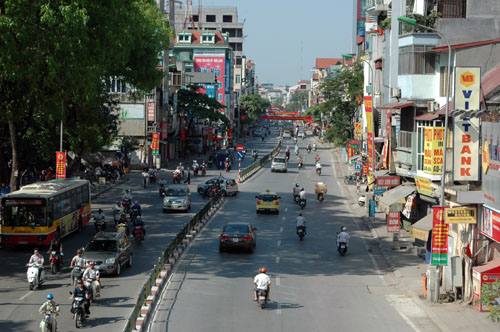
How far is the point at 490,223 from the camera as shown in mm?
21516

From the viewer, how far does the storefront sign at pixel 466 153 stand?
22.3 m

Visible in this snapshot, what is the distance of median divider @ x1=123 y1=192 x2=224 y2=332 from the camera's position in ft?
61.3

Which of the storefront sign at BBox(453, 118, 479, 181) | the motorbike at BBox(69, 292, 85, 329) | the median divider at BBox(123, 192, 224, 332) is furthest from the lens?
the storefront sign at BBox(453, 118, 479, 181)

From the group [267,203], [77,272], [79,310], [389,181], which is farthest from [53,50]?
[267,203]

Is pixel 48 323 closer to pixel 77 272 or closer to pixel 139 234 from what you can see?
pixel 77 272

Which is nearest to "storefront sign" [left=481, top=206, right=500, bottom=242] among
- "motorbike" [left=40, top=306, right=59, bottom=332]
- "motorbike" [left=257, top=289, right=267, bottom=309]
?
→ "motorbike" [left=257, top=289, right=267, bottom=309]

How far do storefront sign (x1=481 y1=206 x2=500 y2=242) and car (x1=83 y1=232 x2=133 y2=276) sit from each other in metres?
12.7

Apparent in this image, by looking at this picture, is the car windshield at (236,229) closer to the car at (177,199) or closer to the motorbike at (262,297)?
the motorbike at (262,297)

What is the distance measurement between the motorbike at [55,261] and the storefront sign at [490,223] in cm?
1507

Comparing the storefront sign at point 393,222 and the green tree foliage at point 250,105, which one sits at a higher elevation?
the green tree foliage at point 250,105

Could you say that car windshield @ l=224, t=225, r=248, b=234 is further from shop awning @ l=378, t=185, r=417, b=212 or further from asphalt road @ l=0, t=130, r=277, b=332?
shop awning @ l=378, t=185, r=417, b=212

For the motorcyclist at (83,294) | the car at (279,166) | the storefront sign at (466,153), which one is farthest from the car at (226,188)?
the motorcyclist at (83,294)

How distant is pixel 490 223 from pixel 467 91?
4.22 meters

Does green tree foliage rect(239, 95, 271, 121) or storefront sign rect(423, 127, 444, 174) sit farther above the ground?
green tree foliage rect(239, 95, 271, 121)
